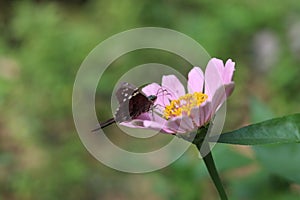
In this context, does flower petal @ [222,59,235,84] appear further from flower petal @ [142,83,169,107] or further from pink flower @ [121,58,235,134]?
flower petal @ [142,83,169,107]

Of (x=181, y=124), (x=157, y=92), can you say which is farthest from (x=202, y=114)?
(x=157, y=92)

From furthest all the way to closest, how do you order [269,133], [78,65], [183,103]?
1. [78,65]
2. [183,103]
3. [269,133]

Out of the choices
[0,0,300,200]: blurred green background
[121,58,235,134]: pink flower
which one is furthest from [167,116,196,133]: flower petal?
[0,0,300,200]: blurred green background

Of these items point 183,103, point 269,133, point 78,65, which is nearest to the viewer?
point 269,133

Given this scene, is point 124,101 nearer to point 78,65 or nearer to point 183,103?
point 183,103

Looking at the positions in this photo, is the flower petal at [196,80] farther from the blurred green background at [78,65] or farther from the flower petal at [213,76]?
the blurred green background at [78,65]

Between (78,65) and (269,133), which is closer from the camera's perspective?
(269,133)

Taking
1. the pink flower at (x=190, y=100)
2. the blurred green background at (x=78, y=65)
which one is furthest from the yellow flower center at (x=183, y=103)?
the blurred green background at (x=78, y=65)

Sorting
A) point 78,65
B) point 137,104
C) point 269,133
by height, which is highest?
point 78,65
